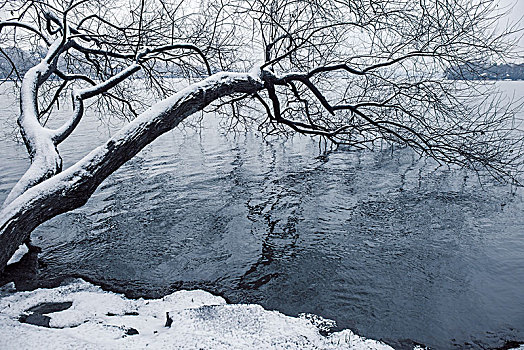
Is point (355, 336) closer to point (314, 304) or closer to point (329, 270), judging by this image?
point (314, 304)

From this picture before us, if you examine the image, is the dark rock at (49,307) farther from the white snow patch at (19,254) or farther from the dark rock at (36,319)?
the white snow patch at (19,254)

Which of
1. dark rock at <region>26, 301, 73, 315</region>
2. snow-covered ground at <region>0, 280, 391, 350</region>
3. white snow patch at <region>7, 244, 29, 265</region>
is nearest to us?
snow-covered ground at <region>0, 280, 391, 350</region>

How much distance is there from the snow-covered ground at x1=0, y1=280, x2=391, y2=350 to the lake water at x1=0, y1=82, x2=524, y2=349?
1.18 feet

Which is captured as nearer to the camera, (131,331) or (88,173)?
(131,331)

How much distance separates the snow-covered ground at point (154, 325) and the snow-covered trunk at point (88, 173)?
857 mm

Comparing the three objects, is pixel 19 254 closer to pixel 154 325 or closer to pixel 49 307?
pixel 49 307

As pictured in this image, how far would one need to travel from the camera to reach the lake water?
506 centimetres

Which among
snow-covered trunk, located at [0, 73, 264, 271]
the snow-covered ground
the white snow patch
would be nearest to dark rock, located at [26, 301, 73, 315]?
the snow-covered ground

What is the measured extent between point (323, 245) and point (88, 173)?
3990 mm

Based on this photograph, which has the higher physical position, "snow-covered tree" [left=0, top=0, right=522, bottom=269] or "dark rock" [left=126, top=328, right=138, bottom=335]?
"snow-covered tree" [left=0, top=0, right=522, bottom=269]

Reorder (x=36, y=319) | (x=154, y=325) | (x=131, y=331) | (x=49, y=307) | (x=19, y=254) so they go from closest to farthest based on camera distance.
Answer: (x=131, y=331) < (x=154, y=325) < (x=36, y=319) < (x=49, y=307) < (x=19, y=254)

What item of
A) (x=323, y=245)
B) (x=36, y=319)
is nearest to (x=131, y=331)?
(x=36, y=319)

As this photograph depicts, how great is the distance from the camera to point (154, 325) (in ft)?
13.9

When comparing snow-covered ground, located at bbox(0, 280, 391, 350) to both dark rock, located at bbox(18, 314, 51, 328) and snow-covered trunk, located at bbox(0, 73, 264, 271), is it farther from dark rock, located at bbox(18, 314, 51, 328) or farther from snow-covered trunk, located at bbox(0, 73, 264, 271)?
snow-covered trunk, located at bbox(0, 73, 264, 271)
